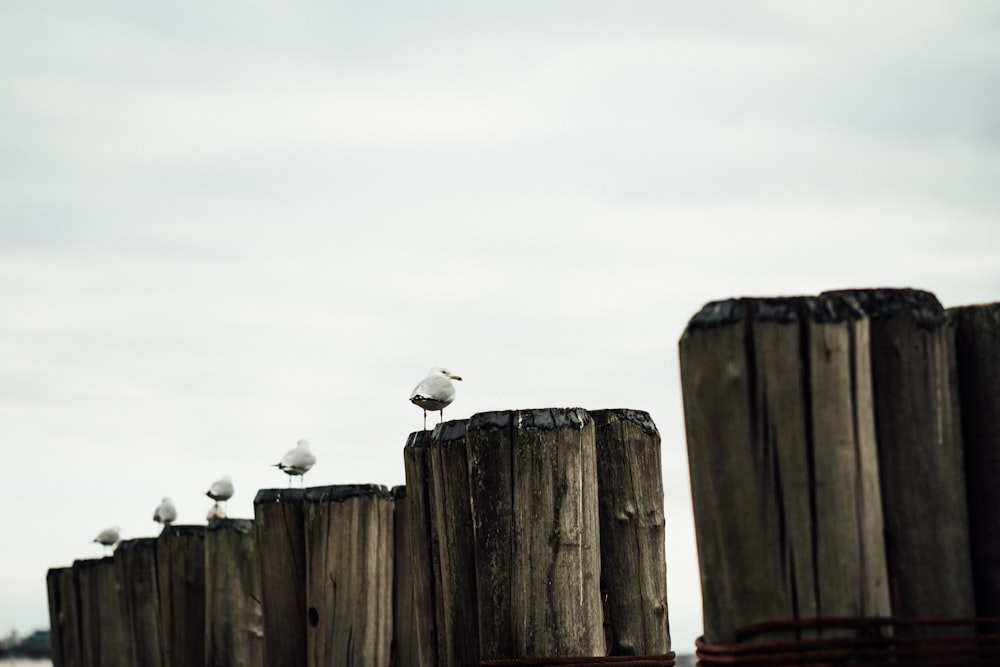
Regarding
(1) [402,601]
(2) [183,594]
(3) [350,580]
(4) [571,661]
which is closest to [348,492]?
(3) [350,580]

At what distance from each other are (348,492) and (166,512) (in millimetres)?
8194

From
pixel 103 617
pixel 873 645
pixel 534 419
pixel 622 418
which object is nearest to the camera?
pixel 873 645

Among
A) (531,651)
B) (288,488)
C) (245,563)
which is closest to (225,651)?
(245,563)

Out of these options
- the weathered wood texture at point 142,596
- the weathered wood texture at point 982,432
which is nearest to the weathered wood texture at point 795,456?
the weathered wood texture at point 982,432

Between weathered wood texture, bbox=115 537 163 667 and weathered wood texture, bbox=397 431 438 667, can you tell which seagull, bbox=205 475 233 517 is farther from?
weathered wood texture, bbox=397 431 438 667

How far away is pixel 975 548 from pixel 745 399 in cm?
80

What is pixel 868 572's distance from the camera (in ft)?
11.0

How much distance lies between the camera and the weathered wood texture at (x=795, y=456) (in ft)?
11.0

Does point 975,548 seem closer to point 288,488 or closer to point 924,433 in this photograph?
point 924,433

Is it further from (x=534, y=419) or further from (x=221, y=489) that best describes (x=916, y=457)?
(x=221, y=489)

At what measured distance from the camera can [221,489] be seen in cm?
1445

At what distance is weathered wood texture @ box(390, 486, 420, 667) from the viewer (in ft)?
22.8

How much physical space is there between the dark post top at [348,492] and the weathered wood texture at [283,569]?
0.69 ft

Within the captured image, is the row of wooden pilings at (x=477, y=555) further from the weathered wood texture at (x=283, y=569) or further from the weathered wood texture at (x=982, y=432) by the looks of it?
the weathered wood texture at (x=982, y=432)
